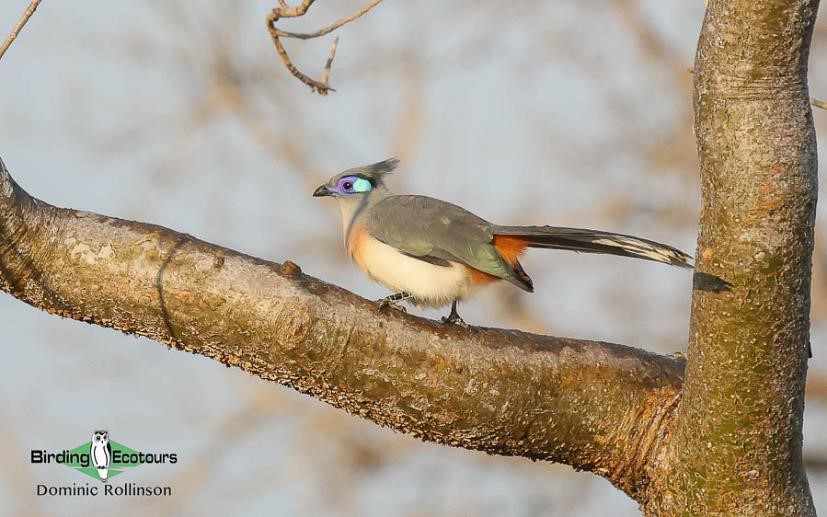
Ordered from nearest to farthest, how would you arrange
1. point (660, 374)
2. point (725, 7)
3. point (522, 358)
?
point (725, 7)
point (522, 358)
point (660, 374)

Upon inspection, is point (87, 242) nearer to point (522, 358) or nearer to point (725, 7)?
point (522, 358)

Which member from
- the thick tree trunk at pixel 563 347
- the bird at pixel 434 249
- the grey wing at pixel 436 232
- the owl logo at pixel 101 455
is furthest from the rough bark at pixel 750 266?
the owl logo at pixel 101 455

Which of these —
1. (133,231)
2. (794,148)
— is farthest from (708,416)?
(133,231)

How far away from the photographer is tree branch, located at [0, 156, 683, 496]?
113 inches

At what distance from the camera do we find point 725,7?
2562 millimetres

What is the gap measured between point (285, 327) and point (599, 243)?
1137 mm

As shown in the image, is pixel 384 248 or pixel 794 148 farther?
pixel 384 248

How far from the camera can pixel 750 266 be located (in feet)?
8.93

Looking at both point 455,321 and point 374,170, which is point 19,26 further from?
point 374,170

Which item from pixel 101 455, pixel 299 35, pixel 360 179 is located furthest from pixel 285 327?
pixel 101 455

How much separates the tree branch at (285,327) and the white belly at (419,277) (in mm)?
1189

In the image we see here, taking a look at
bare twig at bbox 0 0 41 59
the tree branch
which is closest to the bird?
the tree branch

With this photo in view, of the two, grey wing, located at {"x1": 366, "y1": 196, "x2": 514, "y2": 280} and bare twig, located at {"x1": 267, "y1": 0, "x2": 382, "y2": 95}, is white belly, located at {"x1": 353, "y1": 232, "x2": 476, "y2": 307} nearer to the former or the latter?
grey wing, located at {"x1": 366, "y1": 196, "x2": 514, "y2": 280}

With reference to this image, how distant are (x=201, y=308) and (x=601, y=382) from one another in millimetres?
1205
